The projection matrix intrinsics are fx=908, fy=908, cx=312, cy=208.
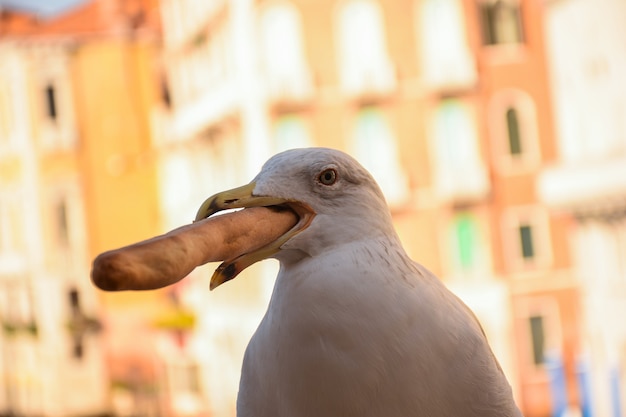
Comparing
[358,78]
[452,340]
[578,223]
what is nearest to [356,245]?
[452,340]

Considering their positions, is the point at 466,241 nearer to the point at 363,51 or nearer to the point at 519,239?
the point at 519,239

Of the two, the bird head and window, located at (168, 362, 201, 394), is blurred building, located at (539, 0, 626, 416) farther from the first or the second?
window, located at (168, 362, 201, 394)

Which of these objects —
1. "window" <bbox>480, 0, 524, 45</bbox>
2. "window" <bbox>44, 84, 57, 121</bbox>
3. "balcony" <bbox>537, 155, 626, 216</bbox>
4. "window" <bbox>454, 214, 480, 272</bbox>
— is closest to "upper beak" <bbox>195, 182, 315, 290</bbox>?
"balcony" <bbox>537, 155, 626, 216</bbox>

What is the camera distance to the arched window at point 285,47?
7305mm

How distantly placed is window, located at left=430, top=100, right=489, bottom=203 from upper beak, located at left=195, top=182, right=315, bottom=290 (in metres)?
6.69

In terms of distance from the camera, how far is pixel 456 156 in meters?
7.37

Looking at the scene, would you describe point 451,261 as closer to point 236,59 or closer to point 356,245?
point 236,59

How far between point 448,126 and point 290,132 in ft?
4.22

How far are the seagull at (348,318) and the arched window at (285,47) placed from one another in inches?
263

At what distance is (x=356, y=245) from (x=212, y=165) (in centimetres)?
811

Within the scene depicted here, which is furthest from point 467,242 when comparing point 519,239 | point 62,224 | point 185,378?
point 62,224

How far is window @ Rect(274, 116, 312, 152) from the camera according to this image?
7380 millimetres

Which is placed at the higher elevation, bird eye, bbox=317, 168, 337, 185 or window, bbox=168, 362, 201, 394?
bird eye, bbox=317, 168, 337, 185

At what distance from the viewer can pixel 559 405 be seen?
23.6 ft
